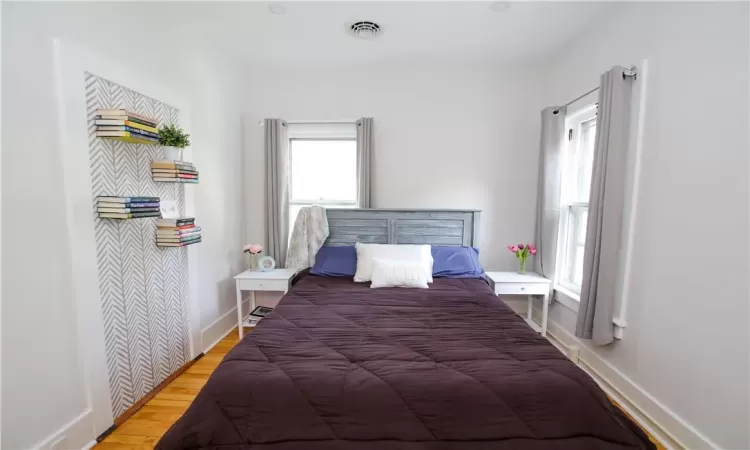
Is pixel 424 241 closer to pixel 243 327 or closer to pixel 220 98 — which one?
pixel 243 327

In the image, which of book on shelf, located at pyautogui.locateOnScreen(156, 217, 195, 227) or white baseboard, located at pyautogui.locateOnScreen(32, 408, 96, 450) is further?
book on shelf, located at pyautogui.locateOnScreen(156, 217, 195, 227)

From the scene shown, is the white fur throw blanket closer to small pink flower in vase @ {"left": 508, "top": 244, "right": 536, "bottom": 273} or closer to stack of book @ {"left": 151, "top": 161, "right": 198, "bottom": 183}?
stack of book @ {"left": 151, "top": 161, "right": 198, "bottom": 183}

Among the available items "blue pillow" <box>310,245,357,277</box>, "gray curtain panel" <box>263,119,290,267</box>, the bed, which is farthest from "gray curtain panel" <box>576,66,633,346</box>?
"gray curtain panel" <box>263,119,290,267</box>

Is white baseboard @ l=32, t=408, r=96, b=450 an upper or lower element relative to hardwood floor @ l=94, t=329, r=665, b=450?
upper

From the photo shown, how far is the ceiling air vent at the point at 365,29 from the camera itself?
234 cm

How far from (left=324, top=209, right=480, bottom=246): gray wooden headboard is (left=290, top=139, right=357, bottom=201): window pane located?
33 cm

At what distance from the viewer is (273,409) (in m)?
1.16

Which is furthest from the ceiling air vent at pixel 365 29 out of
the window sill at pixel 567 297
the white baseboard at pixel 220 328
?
the white baseboard at pixel 220 328

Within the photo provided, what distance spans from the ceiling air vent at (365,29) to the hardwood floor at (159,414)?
2.88m

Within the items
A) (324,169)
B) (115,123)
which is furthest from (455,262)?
(115,123)

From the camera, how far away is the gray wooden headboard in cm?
307

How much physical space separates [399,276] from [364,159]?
51.4 inches

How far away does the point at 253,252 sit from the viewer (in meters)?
2.95

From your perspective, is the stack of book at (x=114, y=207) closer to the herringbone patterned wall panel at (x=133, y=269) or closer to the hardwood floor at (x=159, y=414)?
the herringbone patterned wall panel at (x=133, y=269)
